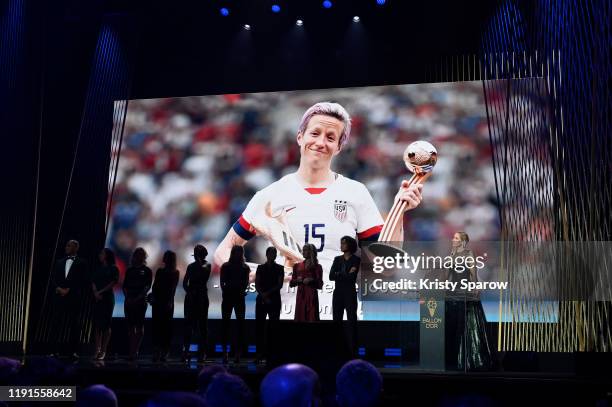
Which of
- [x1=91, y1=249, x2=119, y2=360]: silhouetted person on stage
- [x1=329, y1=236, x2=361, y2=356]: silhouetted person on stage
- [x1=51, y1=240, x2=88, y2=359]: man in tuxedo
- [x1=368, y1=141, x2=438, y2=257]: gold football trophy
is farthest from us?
[x1=368, y1=141, x2=438, y2=257]: gold football trophy

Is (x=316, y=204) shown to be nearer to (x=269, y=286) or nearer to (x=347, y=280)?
(x=269, y=286)

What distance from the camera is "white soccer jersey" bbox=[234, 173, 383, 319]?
8.41 metres

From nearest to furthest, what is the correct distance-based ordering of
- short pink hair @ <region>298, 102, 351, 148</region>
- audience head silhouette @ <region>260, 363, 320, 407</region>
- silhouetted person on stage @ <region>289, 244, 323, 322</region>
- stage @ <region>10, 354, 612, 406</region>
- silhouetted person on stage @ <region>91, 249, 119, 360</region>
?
audience head silhouette @ <region>260, 363, 320, 407</region>
stage @ <region>10, 354, 612, 406</region>
silhouetted person on stage @ <region>289, 244, 323, 322</region>
silhouetted person on stage @ <region>91, 249, 119, 360</region>
short pink hair @ <region>298, 102, 351, 148</region>

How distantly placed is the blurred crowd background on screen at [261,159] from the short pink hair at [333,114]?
0.08 m

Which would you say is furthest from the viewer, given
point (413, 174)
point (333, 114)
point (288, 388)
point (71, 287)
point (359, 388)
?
point (333, 114)

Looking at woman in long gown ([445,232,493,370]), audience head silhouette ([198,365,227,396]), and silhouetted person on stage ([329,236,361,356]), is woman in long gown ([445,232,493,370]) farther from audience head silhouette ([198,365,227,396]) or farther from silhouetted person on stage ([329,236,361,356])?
audience head silhouette ([198,365,227,396])

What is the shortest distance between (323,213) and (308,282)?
6.92ft

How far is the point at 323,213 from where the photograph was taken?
8562 mm

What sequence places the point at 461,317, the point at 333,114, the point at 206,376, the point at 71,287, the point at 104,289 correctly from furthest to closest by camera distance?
the point at 333,114 < the point at 71,287 < the point at 104,289 < the point at 461,317 < the point at 206,376

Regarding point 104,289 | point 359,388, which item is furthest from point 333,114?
point 359,388

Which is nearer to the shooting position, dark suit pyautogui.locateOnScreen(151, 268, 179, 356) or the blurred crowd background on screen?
dark suit pyautogui.locateOnScreen(151, 268, 179, 356)

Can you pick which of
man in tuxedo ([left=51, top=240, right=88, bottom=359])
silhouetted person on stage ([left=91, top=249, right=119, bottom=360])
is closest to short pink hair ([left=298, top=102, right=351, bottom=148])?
silhouetted person on stage ([left=91, top=249, right=119, bottom=360])

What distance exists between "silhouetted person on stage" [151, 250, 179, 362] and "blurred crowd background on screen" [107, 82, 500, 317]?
79.9 inches

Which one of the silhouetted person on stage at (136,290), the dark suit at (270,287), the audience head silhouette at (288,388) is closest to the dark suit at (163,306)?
the silhouetted person on stage at (136,290)
